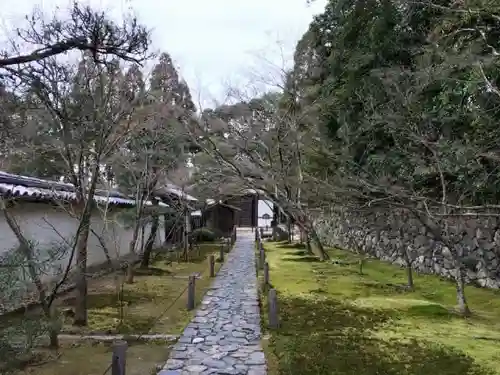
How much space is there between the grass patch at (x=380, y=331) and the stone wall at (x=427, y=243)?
549 mm

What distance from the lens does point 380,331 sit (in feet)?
22.1

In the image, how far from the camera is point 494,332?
671cm

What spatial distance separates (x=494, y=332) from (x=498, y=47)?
5447mm

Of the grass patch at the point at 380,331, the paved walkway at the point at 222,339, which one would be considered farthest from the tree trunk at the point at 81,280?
the grass patch at the point at 380,331

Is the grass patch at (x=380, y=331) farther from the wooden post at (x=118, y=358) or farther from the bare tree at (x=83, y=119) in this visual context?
the bare tree at (x=83, y=119)

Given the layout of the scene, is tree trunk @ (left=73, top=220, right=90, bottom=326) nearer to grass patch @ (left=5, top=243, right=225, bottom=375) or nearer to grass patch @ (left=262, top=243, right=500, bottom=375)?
grass patch @ (left=5, top=243, right=225, bottom=375)

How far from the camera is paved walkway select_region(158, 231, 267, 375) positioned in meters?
5.30

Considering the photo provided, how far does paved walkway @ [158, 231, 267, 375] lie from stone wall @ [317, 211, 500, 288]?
4.09 meters

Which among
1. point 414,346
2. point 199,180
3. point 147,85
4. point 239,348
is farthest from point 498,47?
point 199,180

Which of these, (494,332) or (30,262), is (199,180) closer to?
(494,332)

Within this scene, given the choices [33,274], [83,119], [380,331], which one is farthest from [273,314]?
[83,119]

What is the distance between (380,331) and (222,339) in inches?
96.0

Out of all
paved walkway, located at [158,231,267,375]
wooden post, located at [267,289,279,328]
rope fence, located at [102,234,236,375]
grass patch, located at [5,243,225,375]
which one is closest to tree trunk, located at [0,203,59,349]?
grass patch, located at [5,243,225,375]

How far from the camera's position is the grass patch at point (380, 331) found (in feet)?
17.0
